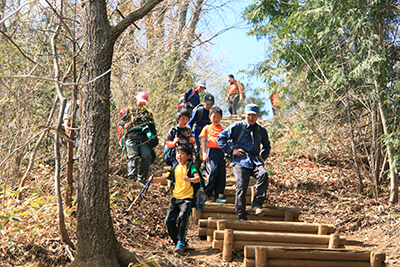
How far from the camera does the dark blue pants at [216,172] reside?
281 inches

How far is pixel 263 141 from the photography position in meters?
6.64

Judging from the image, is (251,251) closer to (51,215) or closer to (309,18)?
(51,215)

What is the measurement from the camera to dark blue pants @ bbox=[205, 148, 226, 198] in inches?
281

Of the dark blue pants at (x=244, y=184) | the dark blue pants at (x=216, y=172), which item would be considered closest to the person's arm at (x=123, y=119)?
the dark blue pants at (x=216, y=172)

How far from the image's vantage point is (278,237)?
5887mm

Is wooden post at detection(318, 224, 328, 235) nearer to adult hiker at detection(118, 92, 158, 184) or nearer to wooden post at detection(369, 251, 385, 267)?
wooden post at detection(369, 251, 385, 267)

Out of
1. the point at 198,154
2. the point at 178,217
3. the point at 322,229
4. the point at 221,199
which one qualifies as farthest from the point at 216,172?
the point at 322,229

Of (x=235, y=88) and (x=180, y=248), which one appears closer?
(x=180, y=248)

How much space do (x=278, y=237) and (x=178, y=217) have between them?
1.59 metres

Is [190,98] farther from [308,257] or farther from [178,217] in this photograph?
[308,257]

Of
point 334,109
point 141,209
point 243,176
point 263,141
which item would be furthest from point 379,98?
point 141,209

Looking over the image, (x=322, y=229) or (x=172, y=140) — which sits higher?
(x=172, y=140)

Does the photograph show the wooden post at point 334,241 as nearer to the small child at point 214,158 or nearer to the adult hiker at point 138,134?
the small child at point 214,158

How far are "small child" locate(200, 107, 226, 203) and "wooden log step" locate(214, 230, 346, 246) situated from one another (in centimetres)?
151
